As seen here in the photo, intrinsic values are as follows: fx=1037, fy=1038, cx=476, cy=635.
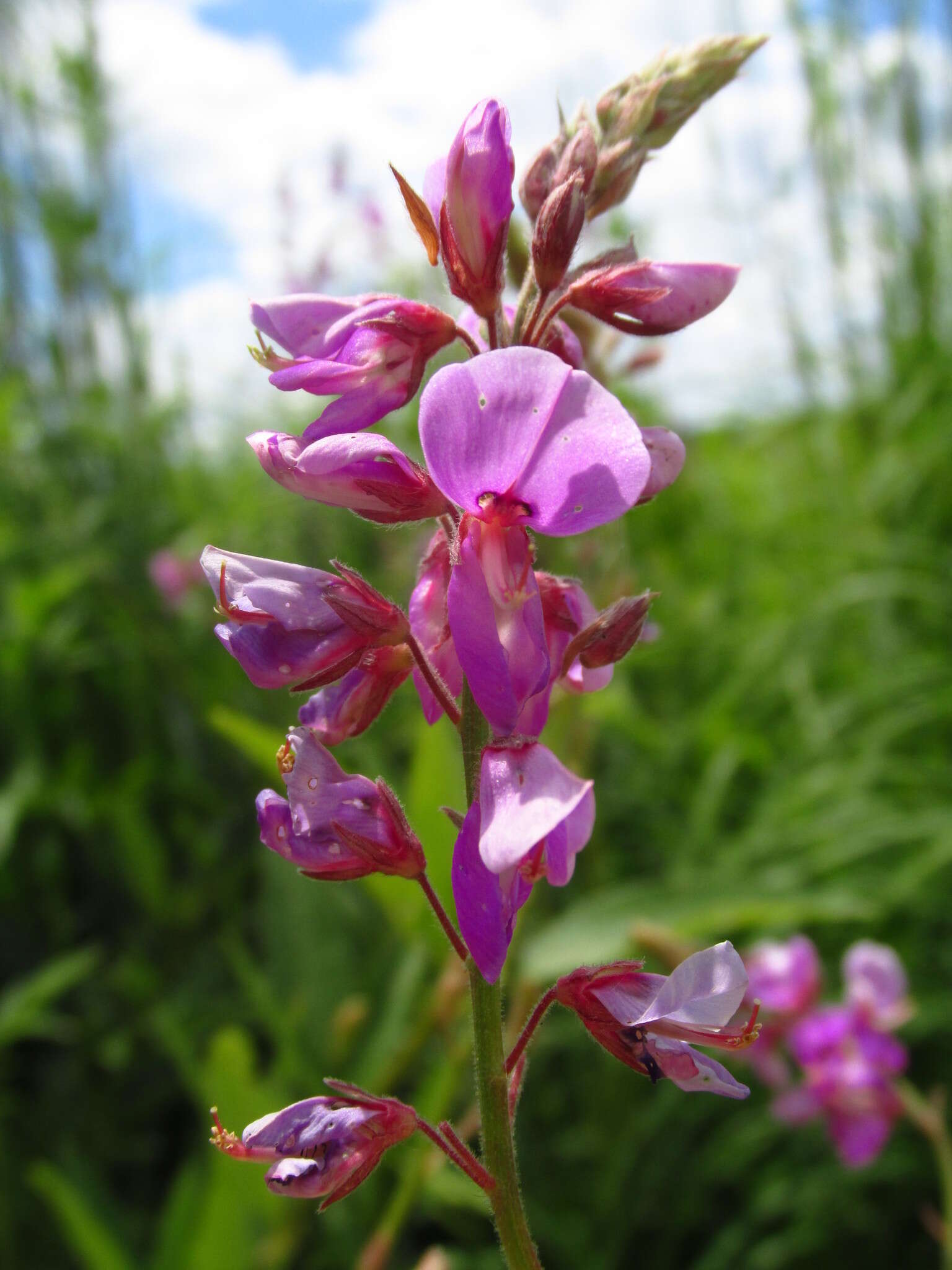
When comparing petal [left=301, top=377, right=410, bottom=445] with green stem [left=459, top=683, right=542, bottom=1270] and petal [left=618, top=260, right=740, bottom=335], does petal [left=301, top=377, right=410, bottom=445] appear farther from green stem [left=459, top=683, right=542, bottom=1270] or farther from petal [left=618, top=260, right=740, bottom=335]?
green stem [left=459, top=683, right=542, bottom=1270]

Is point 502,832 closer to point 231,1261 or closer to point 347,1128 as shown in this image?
point 347,1128

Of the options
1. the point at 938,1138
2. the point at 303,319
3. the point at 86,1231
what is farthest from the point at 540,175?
the point at 86,1231

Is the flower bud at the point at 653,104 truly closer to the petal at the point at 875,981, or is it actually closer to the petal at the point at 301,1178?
the petal at the point at 301,1178

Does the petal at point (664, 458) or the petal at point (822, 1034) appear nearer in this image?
the petal at point (664, 458)

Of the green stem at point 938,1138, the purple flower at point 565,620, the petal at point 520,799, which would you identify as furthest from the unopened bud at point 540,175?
the green stem at point 938,1138

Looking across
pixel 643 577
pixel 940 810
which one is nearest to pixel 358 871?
pixel 940 810
